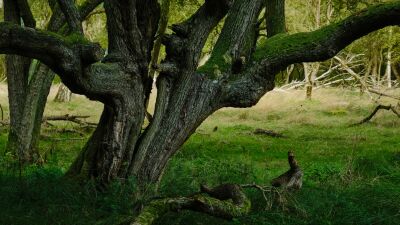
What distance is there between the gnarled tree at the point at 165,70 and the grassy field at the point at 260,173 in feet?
2.00

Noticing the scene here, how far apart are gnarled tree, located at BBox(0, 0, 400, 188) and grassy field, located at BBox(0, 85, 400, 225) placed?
609mm

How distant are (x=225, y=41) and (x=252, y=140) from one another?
956 centimetres

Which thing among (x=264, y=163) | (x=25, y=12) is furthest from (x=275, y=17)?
(x=25, y=12)

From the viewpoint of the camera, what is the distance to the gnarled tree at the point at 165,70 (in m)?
7.79

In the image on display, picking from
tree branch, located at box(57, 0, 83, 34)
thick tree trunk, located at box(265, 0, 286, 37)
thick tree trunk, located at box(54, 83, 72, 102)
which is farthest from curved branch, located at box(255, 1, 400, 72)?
thick tree trunk, located at box(54, 83, 72, 102)

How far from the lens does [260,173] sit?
1145 cm

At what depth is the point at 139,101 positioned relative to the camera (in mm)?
8312

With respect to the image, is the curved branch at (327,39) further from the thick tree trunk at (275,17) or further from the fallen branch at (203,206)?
the fallen branch at (203,206)

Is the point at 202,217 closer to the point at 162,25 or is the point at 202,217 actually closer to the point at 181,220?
the point at 181,220

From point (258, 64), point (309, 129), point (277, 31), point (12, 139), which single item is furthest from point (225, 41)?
point (309, 129)

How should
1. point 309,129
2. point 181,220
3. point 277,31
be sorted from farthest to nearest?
point 309,129 < point 277,31 < point 181,220

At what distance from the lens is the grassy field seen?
618 centimetres

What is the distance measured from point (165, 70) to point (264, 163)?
19.3 feet

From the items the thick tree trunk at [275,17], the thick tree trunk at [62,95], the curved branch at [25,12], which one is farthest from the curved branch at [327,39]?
the thick tree trunk at [62,95]
